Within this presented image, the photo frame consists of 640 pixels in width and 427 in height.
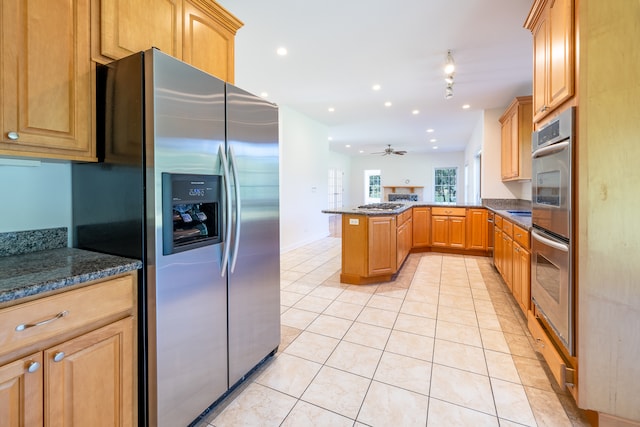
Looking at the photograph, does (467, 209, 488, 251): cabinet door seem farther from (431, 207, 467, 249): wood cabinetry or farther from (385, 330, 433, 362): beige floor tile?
(385, 330, 433, 362): beige floor tile

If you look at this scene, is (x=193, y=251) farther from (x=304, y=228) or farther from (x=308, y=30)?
(x=304, y=228)

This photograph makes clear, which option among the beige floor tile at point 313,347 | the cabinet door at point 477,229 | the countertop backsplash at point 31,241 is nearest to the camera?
the countertop backsplash at point 31,241

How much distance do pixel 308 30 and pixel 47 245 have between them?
264 cm

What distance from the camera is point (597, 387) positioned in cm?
141

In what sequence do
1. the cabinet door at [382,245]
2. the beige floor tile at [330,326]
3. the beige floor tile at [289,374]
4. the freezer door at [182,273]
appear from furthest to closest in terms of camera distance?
the cabinet door at [382,245]
the beige floor tile at [330,326]
the beige floor tile at [289,374]
the freezer door at [182,273]

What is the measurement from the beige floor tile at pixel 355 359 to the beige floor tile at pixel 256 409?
17.6 inches

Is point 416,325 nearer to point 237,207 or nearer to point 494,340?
point 494,340

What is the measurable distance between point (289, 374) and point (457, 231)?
452cm

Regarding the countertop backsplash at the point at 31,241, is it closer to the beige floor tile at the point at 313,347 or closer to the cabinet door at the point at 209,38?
the cabinet door at the point at 209,38

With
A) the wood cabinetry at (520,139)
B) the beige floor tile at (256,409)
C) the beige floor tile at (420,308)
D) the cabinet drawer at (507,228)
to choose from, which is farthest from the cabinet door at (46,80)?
the wood cabinetry at (520,139)

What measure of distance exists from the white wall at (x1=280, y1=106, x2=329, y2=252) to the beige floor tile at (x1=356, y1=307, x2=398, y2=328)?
2880 mm

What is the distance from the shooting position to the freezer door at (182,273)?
1.26m

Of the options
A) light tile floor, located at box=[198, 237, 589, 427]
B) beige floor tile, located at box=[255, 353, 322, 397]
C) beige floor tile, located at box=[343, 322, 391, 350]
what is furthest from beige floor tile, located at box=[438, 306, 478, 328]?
beige floor tile, located at box=[255, 353, 322, 397]

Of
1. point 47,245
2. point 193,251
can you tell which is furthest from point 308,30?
point 47,245
